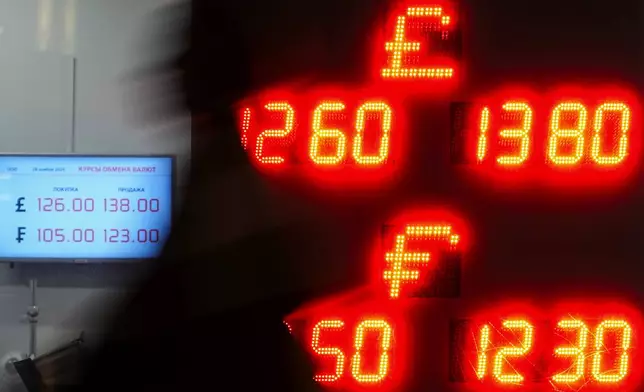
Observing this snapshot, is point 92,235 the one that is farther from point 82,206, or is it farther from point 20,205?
point 20,205

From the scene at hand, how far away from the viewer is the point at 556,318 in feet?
5.44

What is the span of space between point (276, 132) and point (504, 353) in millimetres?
789

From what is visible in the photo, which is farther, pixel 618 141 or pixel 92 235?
pixel 92 235

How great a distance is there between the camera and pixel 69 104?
223cm

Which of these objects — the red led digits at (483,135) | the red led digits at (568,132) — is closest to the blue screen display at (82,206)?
the red led digits at (483,135)

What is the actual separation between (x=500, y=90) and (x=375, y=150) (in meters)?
0.35

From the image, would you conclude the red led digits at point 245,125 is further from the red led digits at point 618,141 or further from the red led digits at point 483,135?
the red led digits at point 618,141

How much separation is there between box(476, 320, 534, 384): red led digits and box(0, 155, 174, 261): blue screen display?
1.07 metres

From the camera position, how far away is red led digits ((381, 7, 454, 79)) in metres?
1.64

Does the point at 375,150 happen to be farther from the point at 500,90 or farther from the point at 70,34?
the point at 70,34

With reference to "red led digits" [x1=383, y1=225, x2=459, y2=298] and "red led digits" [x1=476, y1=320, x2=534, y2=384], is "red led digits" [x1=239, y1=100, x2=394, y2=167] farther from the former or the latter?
"red led digits" [x1=476, y1=320, x2=534, y2=384]

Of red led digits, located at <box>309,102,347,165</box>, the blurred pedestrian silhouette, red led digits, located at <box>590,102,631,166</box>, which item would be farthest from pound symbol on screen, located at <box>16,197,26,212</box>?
red led digits, located at <box>590,102,631,166</box>

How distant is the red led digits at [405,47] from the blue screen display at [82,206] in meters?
0.87

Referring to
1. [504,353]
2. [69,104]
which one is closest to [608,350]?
[504,353]
